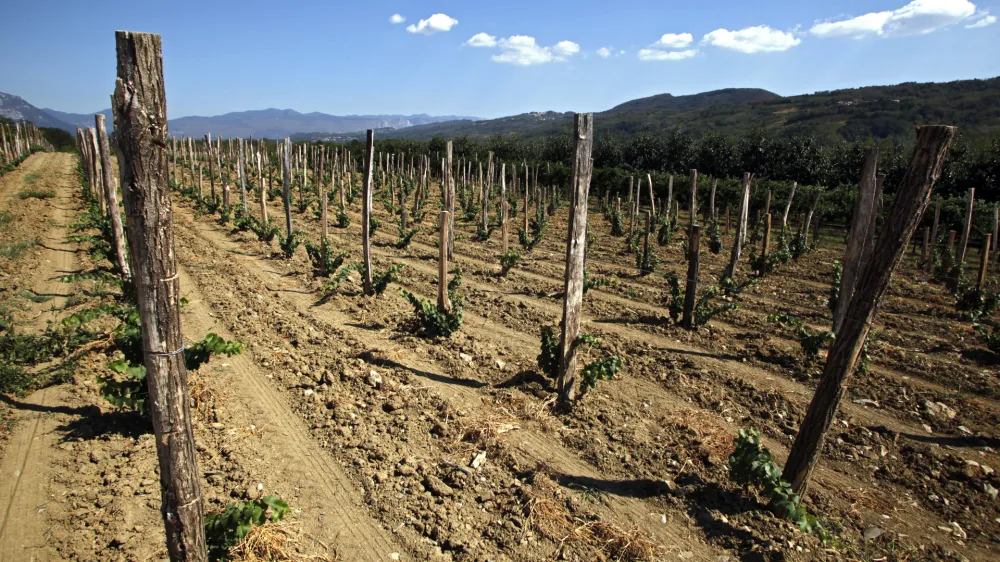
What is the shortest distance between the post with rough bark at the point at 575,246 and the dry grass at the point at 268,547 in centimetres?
293

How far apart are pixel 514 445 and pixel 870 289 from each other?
3.21 m

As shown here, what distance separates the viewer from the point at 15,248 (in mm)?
11344

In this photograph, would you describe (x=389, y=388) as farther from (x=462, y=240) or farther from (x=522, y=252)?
(x=462, y=240)

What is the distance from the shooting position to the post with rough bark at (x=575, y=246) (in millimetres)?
5043

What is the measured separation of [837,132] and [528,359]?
271 ft

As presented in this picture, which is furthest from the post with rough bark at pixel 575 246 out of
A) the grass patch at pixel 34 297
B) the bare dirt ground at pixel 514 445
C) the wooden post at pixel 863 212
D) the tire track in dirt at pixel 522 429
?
the grass patch at pixel 34 297

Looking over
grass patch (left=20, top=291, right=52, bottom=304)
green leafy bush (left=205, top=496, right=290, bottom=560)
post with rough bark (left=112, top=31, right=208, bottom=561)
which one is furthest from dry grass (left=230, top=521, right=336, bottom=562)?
grass patch (left=20, top=291, right=52, bottom=304)

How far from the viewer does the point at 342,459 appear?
4688mm

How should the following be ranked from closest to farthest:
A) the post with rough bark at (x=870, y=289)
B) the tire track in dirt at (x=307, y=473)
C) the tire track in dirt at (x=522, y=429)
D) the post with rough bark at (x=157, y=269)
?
the post with rough bark at (x=157, y=269) → the post with rough bark at (x=870, y=289) → the tire track in dirt at (x=307, y=473) → the tire track in dirt at (x=522, y=429)

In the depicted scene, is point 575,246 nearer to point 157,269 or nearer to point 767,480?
point 767,480

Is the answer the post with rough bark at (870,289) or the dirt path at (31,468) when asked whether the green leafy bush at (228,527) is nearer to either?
the dirt path at (31,468)

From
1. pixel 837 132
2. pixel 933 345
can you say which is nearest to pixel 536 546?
pixel 933 345

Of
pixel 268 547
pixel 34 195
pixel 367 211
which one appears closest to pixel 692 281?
pixel 367 211

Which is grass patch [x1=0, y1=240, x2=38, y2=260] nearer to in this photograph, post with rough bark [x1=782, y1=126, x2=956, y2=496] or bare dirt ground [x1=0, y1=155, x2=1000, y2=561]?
bare dirt ground [x1=0, y1=155, x2=1000, y2=561]
